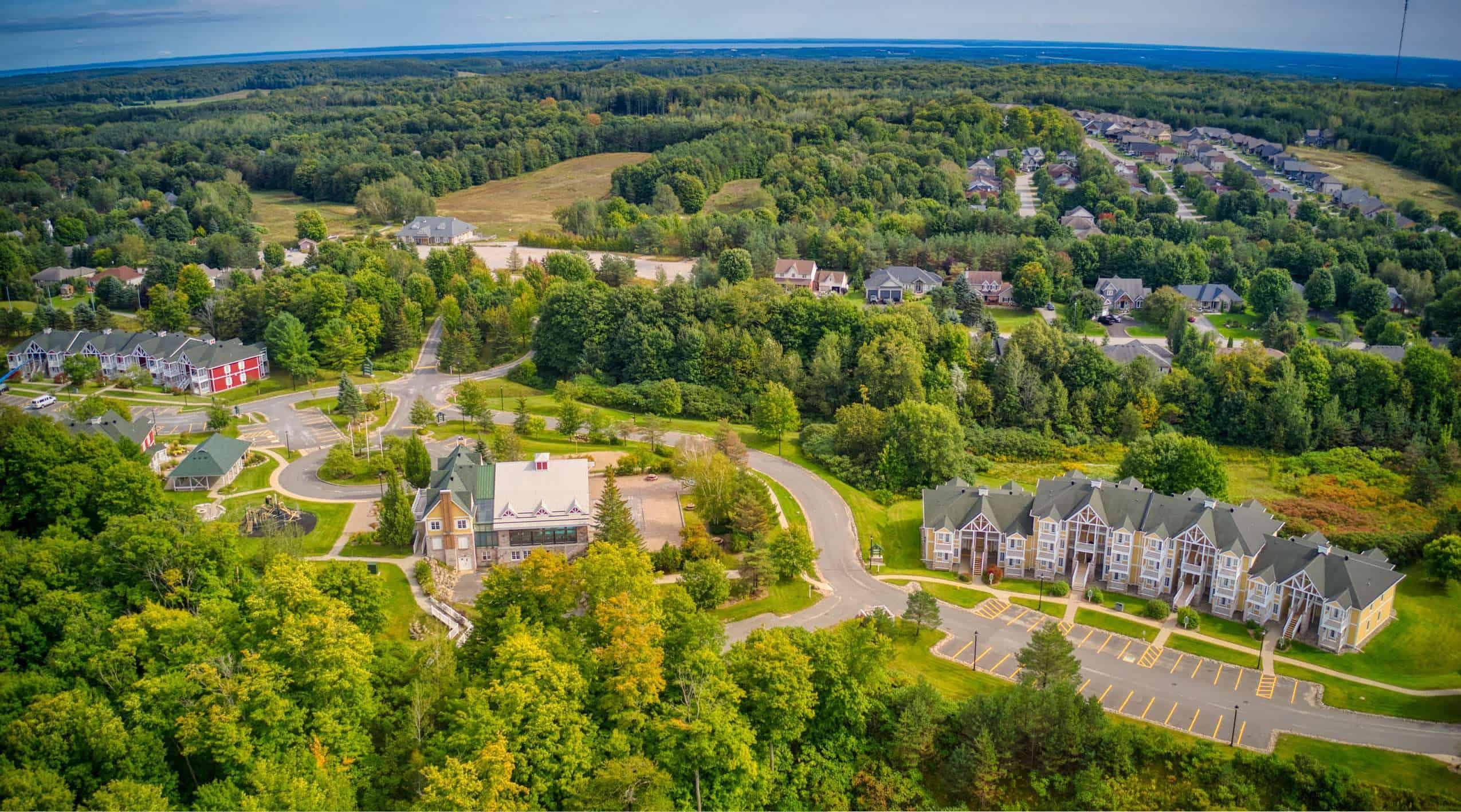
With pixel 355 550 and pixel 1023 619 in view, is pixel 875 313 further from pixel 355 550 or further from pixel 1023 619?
pixel 355 550

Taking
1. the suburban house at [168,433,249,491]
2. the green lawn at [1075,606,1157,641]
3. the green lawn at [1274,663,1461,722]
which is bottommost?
the green lawn at [1075,606,1157,641]

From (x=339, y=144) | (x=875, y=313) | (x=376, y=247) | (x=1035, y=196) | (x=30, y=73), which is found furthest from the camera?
(x=30, y=73)

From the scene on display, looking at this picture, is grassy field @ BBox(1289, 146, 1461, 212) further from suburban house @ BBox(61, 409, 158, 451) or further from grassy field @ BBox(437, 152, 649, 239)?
suburban house @ BBox(61, 409, 158, 451)

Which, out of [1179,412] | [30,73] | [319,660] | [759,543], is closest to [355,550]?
[319,660]

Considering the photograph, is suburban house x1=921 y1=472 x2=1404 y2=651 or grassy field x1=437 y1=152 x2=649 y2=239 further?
grassy field x1=437 y1=152 x2=649 y2=239

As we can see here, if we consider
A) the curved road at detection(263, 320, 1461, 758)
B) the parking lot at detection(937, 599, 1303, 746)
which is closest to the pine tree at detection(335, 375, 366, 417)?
→ the curved road at detection(263, 320, 1461, 758)

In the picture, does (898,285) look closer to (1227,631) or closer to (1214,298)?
(1214,298)

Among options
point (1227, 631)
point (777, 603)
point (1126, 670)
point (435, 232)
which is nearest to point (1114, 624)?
point (1126, 670)
